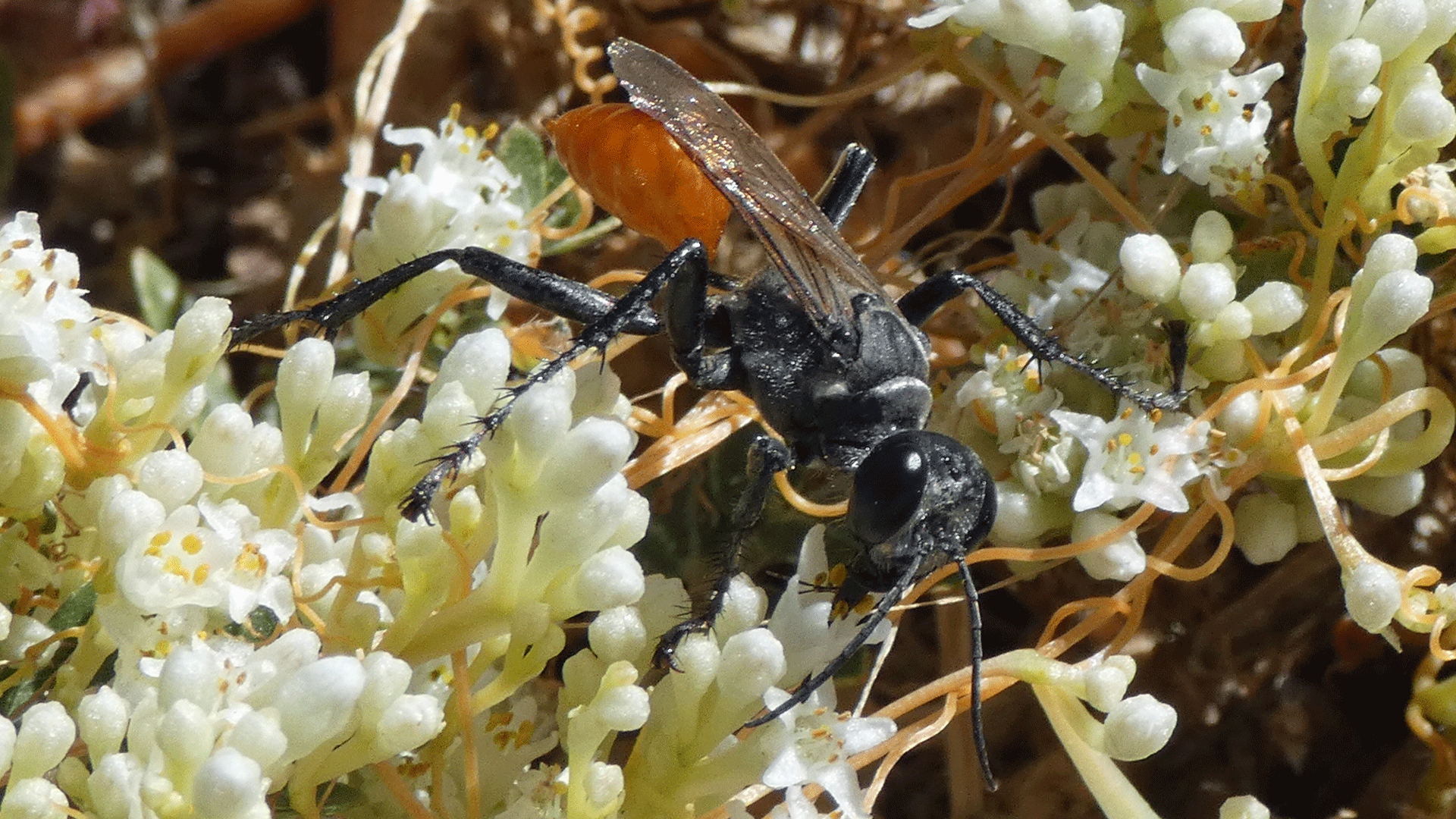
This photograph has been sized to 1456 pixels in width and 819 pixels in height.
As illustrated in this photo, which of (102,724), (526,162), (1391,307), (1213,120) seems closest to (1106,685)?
(1391,307)

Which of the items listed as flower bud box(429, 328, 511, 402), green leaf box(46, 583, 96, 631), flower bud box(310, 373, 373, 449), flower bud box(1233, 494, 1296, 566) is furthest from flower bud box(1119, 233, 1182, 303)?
green leaf box(46, 583, 96, 631)

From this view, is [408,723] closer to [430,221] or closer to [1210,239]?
[430,221]

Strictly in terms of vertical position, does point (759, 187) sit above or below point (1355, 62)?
below

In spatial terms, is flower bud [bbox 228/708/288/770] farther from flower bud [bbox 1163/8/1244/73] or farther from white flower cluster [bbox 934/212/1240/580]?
flower bud [bbox 1163/8/1244/73]

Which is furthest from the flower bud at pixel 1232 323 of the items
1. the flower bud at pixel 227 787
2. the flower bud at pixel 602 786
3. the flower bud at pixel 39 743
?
the flower bud at pixel 39 743

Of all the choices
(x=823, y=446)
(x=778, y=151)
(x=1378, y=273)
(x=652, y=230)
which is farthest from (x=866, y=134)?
(x=1378, y=273)

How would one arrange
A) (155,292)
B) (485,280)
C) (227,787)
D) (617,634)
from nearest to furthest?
→ (227,787) → (617,634) → (485,280) → (155,292)

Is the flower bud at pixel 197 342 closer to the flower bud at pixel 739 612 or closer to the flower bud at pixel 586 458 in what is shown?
the flower bud at pixel 586 458
